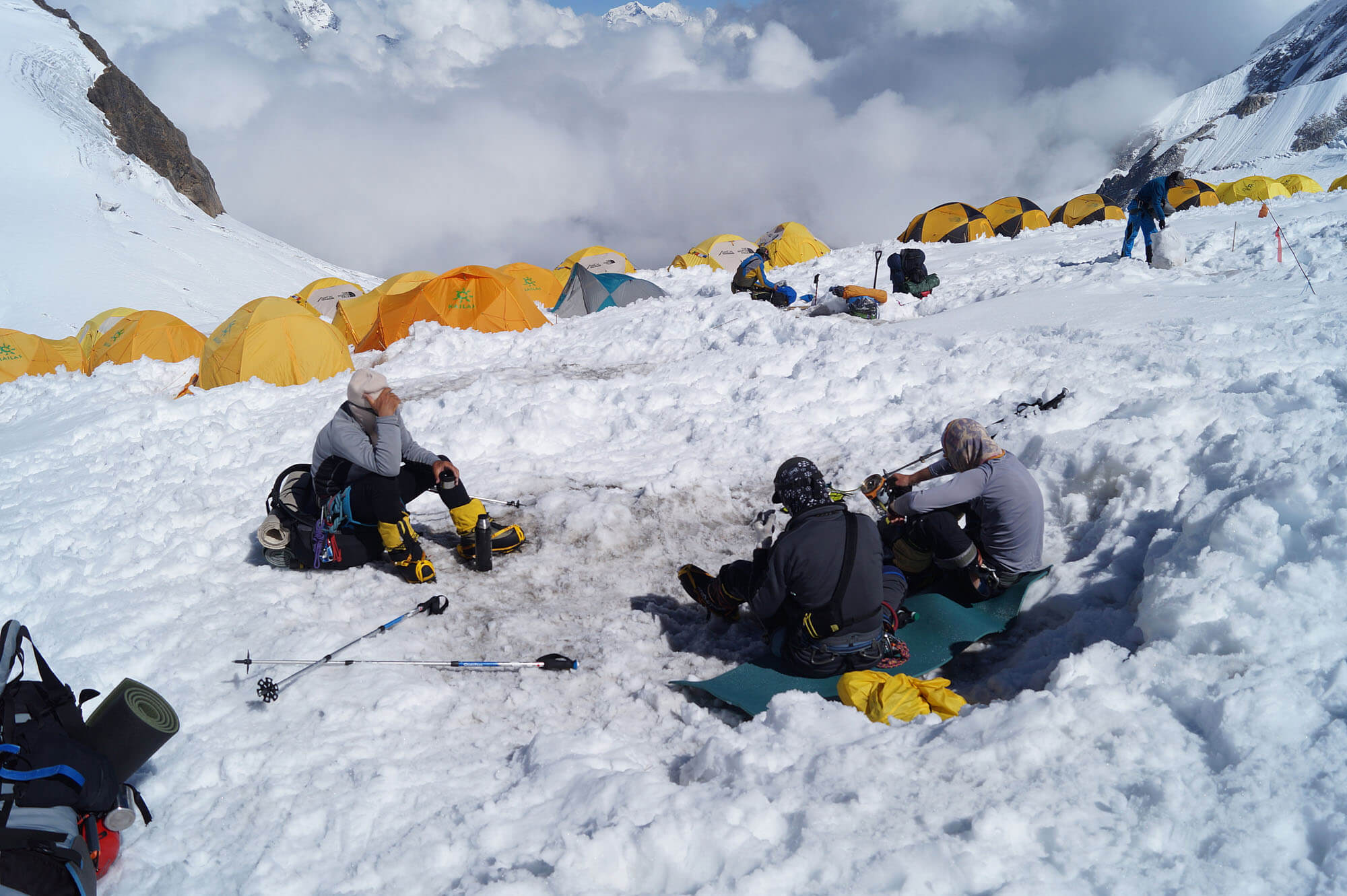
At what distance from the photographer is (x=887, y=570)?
5.00 metres

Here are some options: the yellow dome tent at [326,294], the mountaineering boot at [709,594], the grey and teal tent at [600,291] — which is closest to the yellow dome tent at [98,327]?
the yellow dome tent at [326,294]

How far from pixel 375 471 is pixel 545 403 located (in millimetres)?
3472

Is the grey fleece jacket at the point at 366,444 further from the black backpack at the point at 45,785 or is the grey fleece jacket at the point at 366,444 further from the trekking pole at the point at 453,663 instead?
the black backpack at the point at 45,785

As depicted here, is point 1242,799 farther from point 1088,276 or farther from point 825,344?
point 1088,276

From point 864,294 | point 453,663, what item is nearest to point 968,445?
point 453,663

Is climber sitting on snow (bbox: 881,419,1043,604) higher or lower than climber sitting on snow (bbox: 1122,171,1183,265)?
lower

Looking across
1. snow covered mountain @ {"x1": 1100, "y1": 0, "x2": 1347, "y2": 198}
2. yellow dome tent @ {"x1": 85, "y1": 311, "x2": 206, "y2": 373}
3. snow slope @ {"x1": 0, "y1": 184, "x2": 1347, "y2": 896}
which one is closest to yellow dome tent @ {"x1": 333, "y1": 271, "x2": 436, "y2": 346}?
yellow dome tent @ {"x1": 85, "y1": 311, "x2": 206, "y2": 373}

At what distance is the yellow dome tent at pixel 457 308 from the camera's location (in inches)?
600

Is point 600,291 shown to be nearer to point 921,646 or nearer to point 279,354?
point 279,354

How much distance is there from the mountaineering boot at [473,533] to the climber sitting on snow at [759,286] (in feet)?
30.9

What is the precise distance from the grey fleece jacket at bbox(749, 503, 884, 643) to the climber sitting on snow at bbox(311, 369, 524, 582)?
3017 millimetres

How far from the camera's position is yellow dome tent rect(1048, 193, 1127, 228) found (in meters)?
29.8

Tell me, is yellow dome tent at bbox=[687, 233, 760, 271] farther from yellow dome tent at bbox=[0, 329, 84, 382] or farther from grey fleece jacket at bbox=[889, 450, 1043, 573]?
grey fleece jacket at bbox=[889, 450, 1043, 573]

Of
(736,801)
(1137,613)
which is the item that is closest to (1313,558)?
(1137,613)
